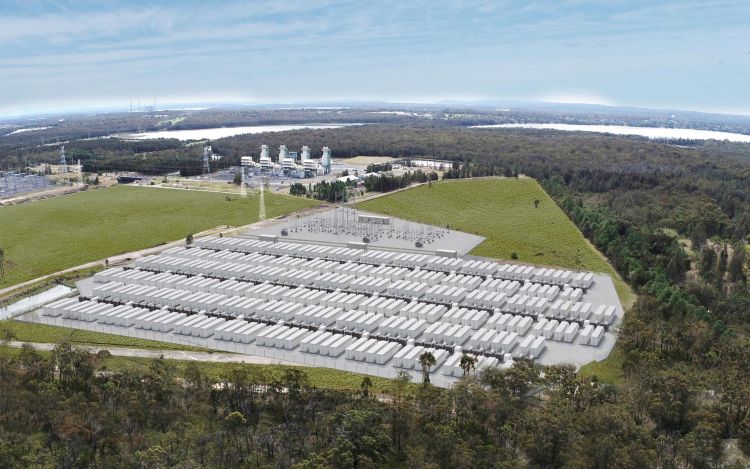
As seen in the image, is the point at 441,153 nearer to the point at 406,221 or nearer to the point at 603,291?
the point at 406,221

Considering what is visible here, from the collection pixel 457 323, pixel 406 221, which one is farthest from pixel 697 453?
pixel 406 221

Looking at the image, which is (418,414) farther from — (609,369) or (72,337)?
(72,337)

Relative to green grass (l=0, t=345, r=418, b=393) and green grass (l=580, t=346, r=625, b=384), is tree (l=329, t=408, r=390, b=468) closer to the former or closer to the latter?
green grass (l=0, t=345, r=418, b=393)

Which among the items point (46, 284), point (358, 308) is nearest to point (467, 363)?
point (358, 308)

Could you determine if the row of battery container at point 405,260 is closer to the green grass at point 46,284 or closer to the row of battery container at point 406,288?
the row of battery container at point 406,288

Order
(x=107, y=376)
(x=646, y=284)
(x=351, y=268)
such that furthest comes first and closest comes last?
1. (x=351, y=268)
2. (x=646, y=284)
3. (x=107, y=376)

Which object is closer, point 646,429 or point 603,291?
point 646,429

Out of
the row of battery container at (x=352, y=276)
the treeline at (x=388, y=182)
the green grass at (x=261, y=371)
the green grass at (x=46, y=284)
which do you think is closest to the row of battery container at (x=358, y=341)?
the green grass at (x=261, y=371)
